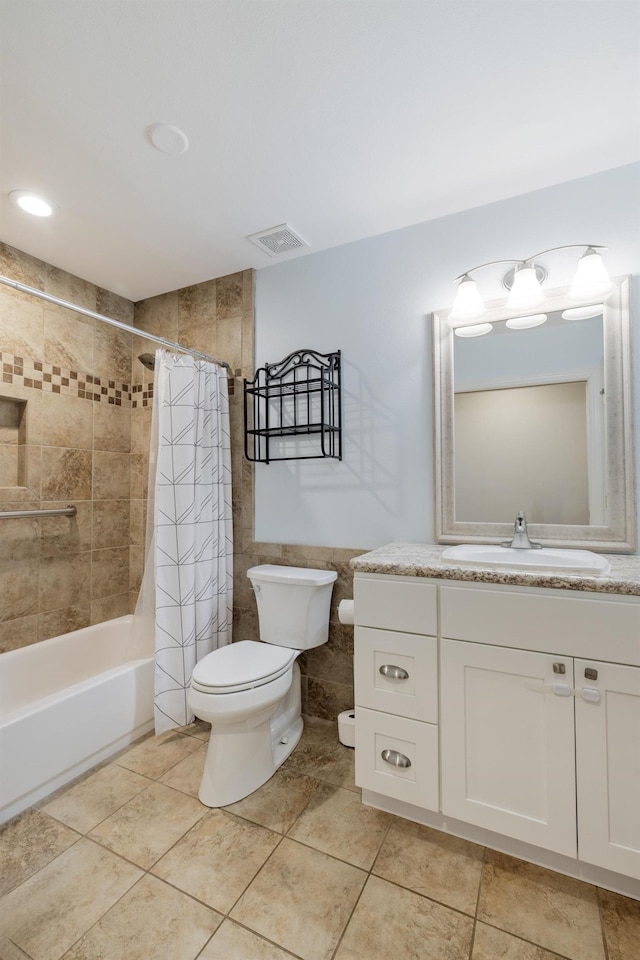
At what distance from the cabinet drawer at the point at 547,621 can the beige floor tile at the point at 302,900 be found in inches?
30.6

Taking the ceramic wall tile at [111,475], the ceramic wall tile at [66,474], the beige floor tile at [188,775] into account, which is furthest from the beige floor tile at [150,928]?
the ceramic wall tile at [111,475]

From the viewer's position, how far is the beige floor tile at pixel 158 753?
176 centimetres

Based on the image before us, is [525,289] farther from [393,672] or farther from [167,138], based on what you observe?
[393,672]

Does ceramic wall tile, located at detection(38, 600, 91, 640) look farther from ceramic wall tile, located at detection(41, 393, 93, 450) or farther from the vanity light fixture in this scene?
the vanity light fixture

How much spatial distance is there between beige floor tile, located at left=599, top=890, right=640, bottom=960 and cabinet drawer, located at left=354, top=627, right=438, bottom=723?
61 centimetres

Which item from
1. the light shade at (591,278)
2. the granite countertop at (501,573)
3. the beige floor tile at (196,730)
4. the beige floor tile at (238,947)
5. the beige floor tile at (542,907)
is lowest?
the beige floor tile at (196,730)

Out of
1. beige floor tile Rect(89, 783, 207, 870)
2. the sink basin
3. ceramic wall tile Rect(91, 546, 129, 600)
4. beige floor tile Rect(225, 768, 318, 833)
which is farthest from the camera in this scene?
ceramic wall tile Rect(91, 546, 129, 600)

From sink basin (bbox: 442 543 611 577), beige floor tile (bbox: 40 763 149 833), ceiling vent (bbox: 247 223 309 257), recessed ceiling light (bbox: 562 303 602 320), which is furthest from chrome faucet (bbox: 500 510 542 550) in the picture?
beige floor tile (bbox: 40 763 149 833)

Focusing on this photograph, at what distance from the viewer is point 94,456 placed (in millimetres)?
2471

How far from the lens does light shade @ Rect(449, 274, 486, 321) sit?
5.69 feet

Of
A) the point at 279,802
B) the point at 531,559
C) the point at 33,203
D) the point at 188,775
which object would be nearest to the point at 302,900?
the point at 279,802

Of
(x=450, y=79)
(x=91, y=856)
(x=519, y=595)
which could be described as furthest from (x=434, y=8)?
(x=91, y=856)

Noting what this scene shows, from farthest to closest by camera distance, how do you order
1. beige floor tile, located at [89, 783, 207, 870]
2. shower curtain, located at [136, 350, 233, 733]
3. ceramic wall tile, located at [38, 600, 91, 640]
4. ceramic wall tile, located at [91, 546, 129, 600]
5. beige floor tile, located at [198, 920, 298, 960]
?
ceramic wall tile, located at [91, 546, 129, 600] < ceramic wall tile, located at [38, 600, 91, 640] < shower curtain, located at [136, 350, 233, 733] < beige floor tile, located at [89, 783, 207, 870] < beige floor tile, located at [198, 920, 298, 960]

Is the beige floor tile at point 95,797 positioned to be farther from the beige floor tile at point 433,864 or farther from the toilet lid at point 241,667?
the beige floor tile at point 433,864
